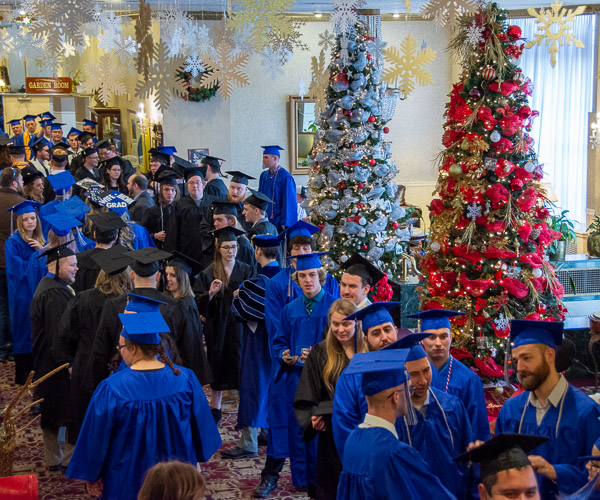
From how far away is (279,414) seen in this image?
17.8 feet

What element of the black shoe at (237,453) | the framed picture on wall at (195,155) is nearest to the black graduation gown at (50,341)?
the black shoe at (237,453)

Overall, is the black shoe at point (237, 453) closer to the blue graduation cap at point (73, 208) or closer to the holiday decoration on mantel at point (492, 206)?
the blue graduation cap at point (73, 208)

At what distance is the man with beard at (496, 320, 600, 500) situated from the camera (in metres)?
3.27

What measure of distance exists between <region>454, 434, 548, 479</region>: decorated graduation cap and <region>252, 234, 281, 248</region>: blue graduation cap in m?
3.32

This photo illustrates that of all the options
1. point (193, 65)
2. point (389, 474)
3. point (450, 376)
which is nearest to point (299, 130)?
point (450, 376)

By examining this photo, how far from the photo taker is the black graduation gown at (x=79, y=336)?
17.4 ft

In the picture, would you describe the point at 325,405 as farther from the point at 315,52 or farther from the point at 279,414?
the point at 315,52

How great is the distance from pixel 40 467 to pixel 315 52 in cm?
1081

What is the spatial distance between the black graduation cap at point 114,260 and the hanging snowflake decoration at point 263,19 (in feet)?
9.47

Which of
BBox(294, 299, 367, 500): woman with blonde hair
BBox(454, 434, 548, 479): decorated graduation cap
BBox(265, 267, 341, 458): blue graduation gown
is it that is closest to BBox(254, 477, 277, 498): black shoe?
BBox(265, 267, 341, 458): blue graduation gown

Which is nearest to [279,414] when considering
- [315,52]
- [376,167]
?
[376,167]

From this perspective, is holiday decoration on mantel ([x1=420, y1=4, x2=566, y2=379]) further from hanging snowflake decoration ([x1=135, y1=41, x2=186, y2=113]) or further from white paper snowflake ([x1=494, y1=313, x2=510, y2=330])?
hanging snowflake decoration ([x1=135, y1=41, x2=186, y2=113])

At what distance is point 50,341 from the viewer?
562 cm

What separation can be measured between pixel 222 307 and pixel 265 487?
5.35ft
